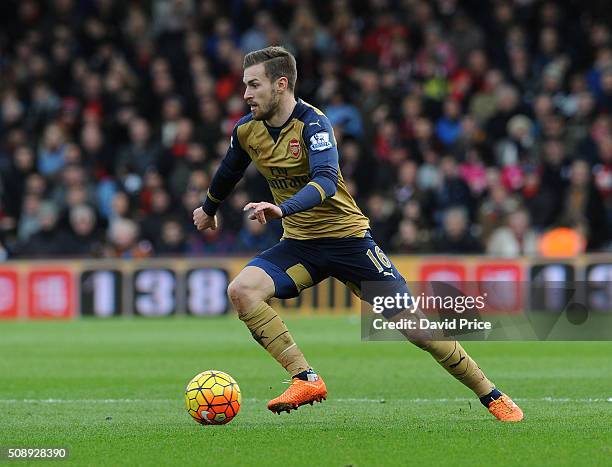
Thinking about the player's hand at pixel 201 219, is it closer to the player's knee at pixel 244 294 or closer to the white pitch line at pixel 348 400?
the player's knee at pixel 244 294

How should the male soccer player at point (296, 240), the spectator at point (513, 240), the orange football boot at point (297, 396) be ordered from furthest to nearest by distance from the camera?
the spectator at point (513, 240) < the male soccer player at point (296, 240) < the orange football boot at point (297, 396)

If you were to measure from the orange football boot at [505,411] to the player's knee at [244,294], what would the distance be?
154cm

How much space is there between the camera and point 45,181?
21234 millimetres

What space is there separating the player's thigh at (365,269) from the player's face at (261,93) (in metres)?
0.92

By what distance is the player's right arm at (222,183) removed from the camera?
8.41 m

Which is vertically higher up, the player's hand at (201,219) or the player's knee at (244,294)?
the player's hand at (201,219)

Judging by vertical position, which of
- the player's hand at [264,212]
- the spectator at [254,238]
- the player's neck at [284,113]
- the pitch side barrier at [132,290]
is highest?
the player's neck at [284,113]

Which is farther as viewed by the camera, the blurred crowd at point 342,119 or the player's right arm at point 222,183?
the blurred crowd at point 342,119

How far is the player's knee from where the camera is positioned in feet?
25.9

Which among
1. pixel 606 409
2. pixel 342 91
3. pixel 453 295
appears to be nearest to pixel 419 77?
pixel 342 91

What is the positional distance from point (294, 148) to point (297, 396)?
4.83 feet

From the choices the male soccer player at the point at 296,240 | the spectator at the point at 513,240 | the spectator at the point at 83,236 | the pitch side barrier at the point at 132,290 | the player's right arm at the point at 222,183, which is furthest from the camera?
the spectator at the point at 83,236

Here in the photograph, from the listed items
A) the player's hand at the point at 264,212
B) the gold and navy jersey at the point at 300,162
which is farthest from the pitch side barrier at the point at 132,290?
the player's hand at the point at 264,212

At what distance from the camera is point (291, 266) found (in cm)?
812
